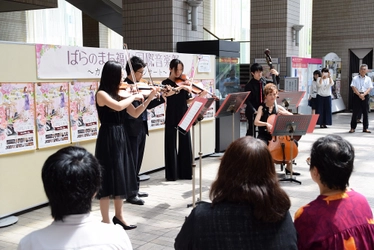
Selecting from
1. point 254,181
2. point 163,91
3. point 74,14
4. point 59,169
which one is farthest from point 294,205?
point 74,14

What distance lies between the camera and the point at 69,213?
1.56 meters

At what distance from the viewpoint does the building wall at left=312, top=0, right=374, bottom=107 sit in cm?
1558

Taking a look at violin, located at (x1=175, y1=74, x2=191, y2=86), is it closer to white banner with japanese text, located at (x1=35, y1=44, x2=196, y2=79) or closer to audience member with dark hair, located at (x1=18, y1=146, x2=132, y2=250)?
white banner with japanese text, located at (x1=35, y1=44, x2=196, y2=79)

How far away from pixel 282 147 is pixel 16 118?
3355mm

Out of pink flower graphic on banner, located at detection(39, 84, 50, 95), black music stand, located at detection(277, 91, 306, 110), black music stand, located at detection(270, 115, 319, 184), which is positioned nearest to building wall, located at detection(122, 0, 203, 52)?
black music stand, located at detection(277, 91, 306, 110)

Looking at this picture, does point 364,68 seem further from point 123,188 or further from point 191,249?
point 191,249

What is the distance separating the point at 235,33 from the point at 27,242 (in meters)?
17.1

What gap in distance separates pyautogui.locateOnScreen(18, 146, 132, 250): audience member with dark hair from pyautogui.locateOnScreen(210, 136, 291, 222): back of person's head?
18.8 inches

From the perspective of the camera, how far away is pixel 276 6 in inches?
Result: 452

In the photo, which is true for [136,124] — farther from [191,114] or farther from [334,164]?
[334,164]

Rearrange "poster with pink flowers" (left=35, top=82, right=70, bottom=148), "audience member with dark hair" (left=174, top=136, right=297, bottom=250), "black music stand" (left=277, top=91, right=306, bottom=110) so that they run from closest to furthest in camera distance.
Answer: "audience member with dark hair" (left=174, top=136, right=297, bottom=250)
"poster with pink flowers" (left=35, top=82, right=70, bottom=148)
"black music stand" (left=277, top=91, right=306, bottom=110)

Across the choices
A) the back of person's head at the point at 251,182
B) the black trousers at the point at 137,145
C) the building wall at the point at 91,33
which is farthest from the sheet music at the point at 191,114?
the building wall at the point at 91,33

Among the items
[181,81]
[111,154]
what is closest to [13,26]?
[181,81]

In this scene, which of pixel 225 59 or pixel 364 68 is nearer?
pixel 225 59
